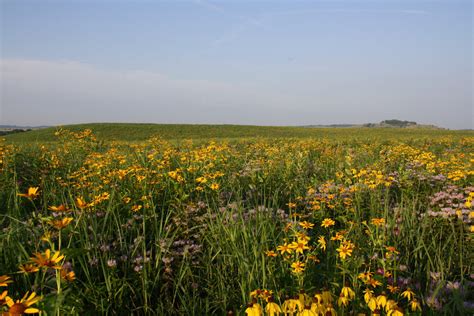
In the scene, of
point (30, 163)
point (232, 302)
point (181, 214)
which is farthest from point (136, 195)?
point (30, 163)

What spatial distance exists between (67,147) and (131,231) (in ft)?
18.7

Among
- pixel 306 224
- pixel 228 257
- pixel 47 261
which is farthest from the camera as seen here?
pixel 228 257

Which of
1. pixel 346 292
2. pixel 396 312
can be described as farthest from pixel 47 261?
pixel 396 312

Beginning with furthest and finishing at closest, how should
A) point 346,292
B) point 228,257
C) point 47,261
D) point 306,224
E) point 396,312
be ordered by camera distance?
point 228,257 → point 306,224 → point 346,292 → point 396,312 → point 47,261

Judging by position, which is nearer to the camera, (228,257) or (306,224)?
(306,224)

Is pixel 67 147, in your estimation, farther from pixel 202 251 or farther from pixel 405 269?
pixel 405 269

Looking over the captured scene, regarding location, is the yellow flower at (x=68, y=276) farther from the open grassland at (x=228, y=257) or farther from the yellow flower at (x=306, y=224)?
the yellow flower at (x=306, y=224)

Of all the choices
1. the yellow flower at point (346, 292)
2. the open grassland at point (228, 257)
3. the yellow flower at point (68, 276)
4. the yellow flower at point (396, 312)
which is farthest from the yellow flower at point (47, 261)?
the yellow flower at point (396, 312)

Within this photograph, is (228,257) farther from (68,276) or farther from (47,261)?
(47,261)

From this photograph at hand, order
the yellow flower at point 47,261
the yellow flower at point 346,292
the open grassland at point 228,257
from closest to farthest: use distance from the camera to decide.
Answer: the yellow flower at point 47,261 → the yellow flower at point 346,292 → the open grassland at point 228,257

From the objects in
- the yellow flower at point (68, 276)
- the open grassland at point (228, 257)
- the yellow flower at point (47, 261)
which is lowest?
the open grassland at point (228, 257)

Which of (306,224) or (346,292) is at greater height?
(306,224)

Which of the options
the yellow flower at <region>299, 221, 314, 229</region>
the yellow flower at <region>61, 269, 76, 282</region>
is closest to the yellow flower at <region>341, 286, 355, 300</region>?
the yellow flower at <region>299, 221, 314, 229</region>

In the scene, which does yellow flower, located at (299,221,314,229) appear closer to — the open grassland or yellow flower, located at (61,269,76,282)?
the open grassland
